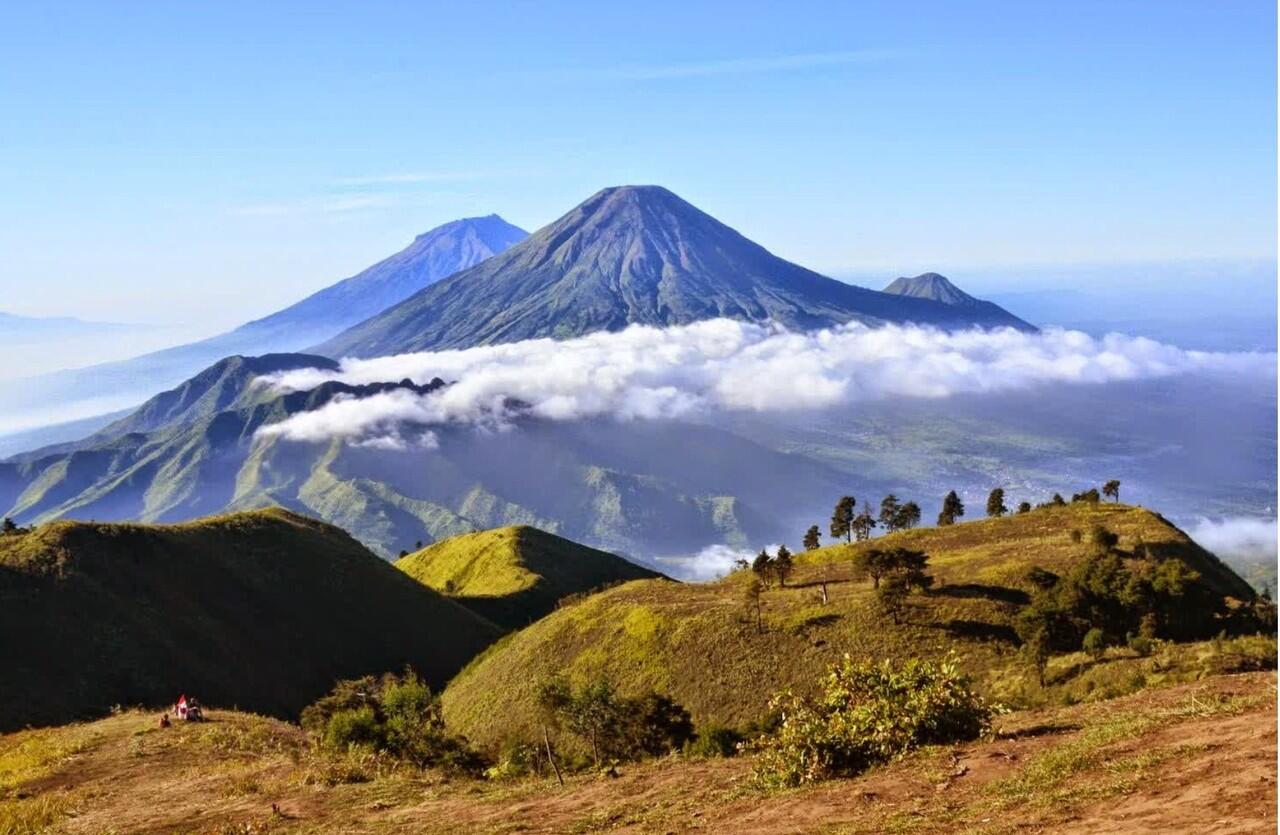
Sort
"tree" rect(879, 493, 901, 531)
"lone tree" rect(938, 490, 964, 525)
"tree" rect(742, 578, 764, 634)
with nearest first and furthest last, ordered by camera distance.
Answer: "tree" rect(742, 578, 764, 634)
"lone tree" rect(938, 490, 964, 525)
"tree" rect(879, 493, 901, 531)

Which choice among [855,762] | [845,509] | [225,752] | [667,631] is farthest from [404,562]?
[855,762]

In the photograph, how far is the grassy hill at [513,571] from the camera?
116m

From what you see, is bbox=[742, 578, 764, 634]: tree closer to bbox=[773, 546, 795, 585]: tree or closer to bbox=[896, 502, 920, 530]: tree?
bbox=[773, 546, 795, 585]: tree

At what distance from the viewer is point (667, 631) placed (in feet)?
218

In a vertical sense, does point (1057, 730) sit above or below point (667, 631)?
above

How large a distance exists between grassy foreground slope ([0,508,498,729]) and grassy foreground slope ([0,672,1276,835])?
1410 inches

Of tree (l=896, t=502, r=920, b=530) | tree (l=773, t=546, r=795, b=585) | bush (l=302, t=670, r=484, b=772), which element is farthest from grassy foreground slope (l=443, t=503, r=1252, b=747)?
tree (l=896, t=502, r=920, b=530)

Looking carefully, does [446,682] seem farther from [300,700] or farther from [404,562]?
[404,562]

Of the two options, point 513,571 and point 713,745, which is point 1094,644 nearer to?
point 713,745

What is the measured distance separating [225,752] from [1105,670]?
35416 mm

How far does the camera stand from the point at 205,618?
8369 centimetres

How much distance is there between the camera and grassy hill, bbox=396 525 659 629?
116 meters

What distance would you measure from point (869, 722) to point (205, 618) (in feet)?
261

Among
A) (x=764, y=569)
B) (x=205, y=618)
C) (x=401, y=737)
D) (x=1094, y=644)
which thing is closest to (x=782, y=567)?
(x=764, y=569)
